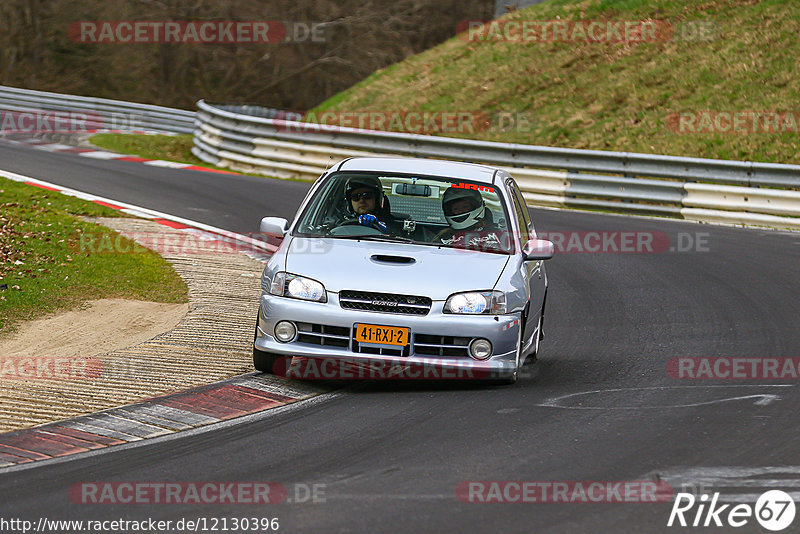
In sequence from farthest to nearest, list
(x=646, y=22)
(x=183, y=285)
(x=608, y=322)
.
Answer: (x=646, y=22) → (x=183, y=285) → (x=608, y=322)

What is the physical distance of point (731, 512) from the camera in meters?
5.50

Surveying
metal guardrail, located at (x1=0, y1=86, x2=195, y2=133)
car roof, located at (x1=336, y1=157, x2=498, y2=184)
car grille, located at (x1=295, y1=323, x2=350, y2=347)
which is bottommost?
car grille, located at (x1=295, y1=323, x2=350, y2=347)

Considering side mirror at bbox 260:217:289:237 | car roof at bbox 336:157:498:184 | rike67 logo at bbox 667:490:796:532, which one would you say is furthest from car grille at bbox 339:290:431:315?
rike67 logo at bbox 667:490:796:532

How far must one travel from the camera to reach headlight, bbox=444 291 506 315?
797 cm

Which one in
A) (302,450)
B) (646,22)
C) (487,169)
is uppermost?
(646,22)

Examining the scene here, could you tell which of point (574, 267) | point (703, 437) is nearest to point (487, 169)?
point (703, 437)

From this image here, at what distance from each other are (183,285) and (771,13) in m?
21.5

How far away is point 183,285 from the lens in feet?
38.8

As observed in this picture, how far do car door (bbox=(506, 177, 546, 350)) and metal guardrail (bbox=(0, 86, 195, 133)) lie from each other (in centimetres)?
2527

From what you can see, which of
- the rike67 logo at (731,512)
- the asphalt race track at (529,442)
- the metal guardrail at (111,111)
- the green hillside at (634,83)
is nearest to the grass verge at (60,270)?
the asphalt race track at (529,442)

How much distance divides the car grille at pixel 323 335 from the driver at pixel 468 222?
135 centimetres

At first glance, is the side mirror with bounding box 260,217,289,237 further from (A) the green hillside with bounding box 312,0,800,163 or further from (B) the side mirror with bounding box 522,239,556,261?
(A) the green hillside with bounding box 312,0,800,163

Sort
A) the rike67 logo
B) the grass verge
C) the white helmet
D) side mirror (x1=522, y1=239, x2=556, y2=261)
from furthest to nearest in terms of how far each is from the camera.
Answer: the grass verge
the white helmet
side mirror (x1=522, y1=239, x2=556, y2=261)
the rike67 logo

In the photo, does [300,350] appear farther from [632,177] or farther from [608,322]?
[632,177]
